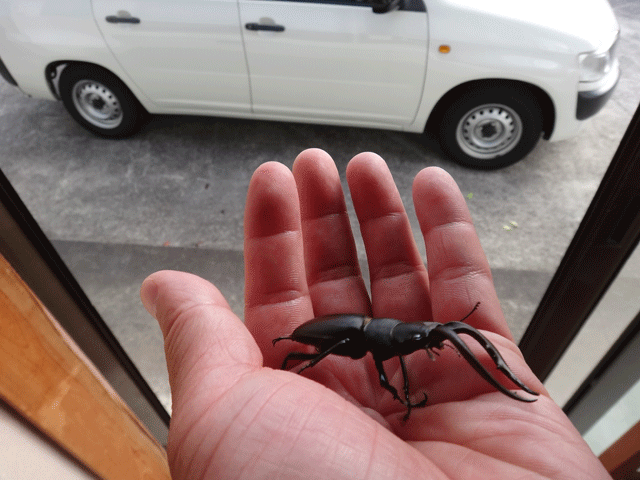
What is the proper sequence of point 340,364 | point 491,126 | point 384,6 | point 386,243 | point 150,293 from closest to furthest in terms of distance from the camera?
point 150,293 < point 340,364 < point 386,243 < point 384,6 < point 491,126

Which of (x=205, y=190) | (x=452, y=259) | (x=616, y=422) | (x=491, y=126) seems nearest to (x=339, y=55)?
(x=491, y=126)

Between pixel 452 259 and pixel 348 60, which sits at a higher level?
pixel 452 259

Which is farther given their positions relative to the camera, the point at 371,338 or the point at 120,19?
the point at 120,19

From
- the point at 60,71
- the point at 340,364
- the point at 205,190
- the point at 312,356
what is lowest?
the point at 205,190

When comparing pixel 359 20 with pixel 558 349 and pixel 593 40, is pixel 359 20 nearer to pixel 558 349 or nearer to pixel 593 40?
pixel 593 40

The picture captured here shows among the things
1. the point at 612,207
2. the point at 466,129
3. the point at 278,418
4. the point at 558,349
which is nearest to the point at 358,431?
the point at 278,418

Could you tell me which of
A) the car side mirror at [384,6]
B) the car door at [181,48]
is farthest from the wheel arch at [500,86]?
the car door at [181,48]

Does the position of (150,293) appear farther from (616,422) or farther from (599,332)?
(616,422)
